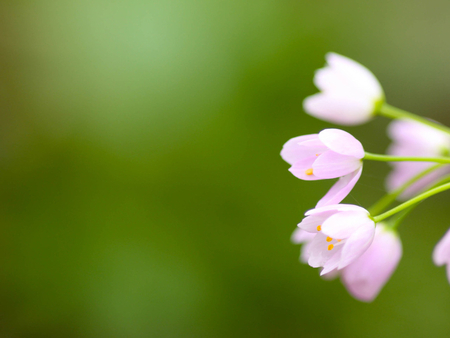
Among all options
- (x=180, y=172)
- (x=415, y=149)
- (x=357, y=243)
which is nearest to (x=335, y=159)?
(x=357, y=243)

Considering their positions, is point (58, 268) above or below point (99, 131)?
below

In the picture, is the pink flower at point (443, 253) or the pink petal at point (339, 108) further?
the pink petal at point (339, 108)

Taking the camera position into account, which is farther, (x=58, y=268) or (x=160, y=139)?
(x=160, y=139)

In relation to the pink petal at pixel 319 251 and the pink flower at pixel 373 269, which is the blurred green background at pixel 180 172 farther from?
the pink petal at pixel 319 251

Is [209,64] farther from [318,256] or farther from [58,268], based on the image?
[318,256]

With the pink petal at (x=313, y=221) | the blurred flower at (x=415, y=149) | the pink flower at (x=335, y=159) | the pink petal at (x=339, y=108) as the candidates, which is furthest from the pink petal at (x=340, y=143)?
the blurred flower at (x=415, y=149)

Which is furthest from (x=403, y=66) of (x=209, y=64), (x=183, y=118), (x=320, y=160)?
(x=320, y=160)

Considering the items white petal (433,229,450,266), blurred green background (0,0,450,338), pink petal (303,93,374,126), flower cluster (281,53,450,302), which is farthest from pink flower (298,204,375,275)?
blurred green background (0,0,450,338)

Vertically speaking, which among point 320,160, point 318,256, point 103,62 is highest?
point 103,62
